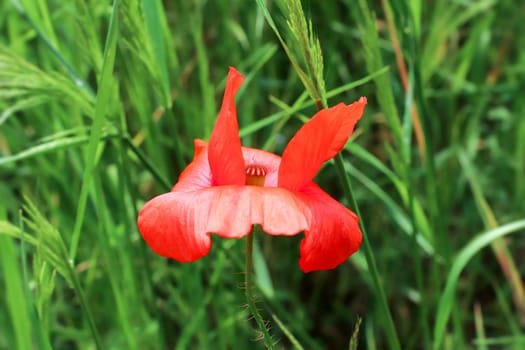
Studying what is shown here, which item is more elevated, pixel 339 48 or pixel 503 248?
pixel 339 48

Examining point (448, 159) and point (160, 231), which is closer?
point (160, 231)

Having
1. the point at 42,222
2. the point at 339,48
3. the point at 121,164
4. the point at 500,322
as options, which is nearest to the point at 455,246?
the point at 500,322

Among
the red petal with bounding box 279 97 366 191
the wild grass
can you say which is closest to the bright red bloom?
the red petal with bounding box 279 97 366 191

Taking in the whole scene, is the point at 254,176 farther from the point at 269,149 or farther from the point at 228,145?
the point at 269,149

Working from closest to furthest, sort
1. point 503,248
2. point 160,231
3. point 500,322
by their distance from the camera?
point 160,231 → point 503,248 → point 500,322

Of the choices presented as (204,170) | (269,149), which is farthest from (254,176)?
(269,149)

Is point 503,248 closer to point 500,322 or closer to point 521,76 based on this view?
point 500,322

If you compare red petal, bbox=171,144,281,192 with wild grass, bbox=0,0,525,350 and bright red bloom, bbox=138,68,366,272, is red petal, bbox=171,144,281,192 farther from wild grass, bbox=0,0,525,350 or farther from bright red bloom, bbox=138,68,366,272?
wild grass, bbox=0,0,525,350

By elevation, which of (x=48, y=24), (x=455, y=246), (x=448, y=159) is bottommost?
(x=455, y=246)
